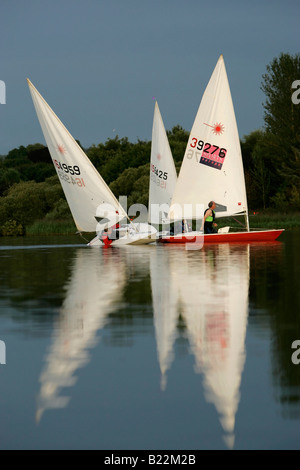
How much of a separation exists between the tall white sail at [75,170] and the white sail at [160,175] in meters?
8.80

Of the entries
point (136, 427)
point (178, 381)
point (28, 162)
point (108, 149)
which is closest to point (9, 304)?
point (178, 381)

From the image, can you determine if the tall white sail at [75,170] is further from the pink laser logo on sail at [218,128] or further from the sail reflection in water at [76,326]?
the sail reflection in water at [76,326]

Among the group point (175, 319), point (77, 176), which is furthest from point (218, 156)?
point (175, 319)

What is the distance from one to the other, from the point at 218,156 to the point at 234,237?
13.2ft

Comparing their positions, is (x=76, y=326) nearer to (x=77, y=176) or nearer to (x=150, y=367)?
(x=150, y=367)

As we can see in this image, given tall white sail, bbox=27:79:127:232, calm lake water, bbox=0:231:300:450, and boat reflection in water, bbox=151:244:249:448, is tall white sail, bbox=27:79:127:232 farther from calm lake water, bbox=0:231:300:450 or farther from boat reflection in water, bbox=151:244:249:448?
calm lake water, bbox=0:231:300:450

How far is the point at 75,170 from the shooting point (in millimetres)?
31344

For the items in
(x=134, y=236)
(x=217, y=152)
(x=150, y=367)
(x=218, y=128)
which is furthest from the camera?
(x=134, y=236)

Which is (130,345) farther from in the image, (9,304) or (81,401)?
(9,304)

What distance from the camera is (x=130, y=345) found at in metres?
9.24

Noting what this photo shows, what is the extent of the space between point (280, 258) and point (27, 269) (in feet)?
26.3

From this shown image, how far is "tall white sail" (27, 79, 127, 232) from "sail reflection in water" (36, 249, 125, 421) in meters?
10.6

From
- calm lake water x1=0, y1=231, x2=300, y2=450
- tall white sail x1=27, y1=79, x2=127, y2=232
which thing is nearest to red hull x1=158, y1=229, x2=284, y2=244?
tall white sail x1=27, y1=79, x2=127, y2=232

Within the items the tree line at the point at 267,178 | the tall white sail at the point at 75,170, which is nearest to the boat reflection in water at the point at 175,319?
the tall white sail at the point at 75,170
